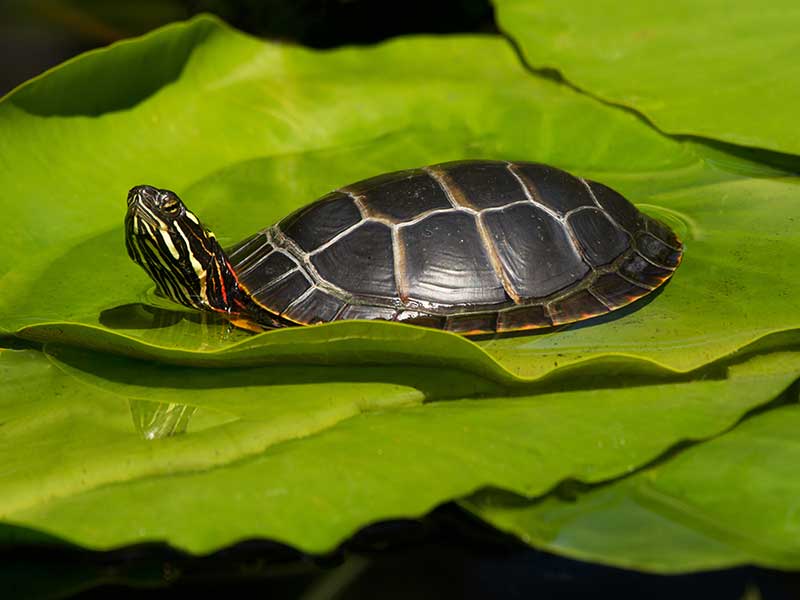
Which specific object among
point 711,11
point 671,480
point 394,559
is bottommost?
point 394,559

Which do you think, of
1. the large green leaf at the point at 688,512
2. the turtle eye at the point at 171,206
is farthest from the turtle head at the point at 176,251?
the large green leaf at the point at 688,512

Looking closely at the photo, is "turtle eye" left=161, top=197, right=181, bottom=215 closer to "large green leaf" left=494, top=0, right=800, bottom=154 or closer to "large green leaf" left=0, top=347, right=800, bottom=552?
"large green leaf" left=0, top=347, right=800, bottom=552

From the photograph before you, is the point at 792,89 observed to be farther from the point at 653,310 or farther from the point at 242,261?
the point at 242,261

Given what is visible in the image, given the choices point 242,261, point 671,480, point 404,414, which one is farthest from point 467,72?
point 671,480

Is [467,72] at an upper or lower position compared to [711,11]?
lower

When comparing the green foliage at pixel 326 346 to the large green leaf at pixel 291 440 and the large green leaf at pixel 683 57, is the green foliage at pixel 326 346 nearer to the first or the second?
the large green leaf at pixel 291 440
